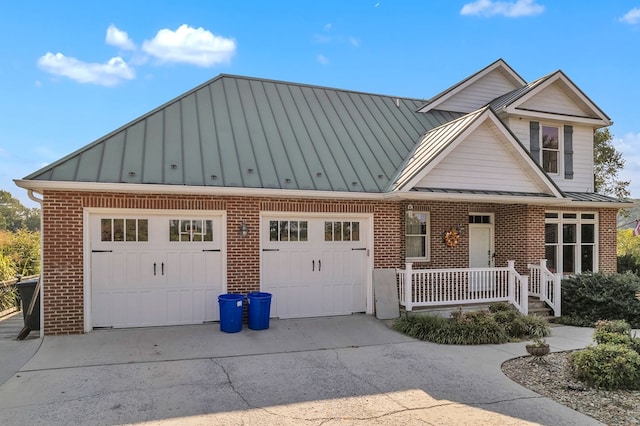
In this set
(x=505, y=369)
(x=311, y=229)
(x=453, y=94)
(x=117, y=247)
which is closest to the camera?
(x=505, y=369)

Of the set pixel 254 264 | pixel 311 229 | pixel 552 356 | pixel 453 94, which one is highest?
pixel 453 94

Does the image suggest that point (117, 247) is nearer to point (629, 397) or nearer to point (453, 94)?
point (629, 397)

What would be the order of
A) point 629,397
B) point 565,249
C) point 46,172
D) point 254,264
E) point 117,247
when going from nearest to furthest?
1. point 629,397
2. point 46,172
3. point 117,247
4. point 254,264
5. point 565,249

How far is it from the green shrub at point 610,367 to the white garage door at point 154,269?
23.4 feet

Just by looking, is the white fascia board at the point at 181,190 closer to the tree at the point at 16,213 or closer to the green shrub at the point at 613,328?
the green shrub at the point at 613,328

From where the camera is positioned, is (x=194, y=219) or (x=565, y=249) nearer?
(x=194, y=219)

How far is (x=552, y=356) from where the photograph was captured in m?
7.83

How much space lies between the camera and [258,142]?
1105cm

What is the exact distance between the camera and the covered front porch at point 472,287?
10.4 metres

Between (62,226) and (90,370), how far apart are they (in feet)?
11.0

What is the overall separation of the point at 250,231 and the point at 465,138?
588cm

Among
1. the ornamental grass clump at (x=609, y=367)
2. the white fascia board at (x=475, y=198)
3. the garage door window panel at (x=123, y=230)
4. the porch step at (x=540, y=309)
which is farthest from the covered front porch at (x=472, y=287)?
the garage door window panel at (x=123, y=230)

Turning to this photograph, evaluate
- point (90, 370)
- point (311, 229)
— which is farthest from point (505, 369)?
point (90, 370)

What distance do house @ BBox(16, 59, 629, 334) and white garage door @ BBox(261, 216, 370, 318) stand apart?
3cm
